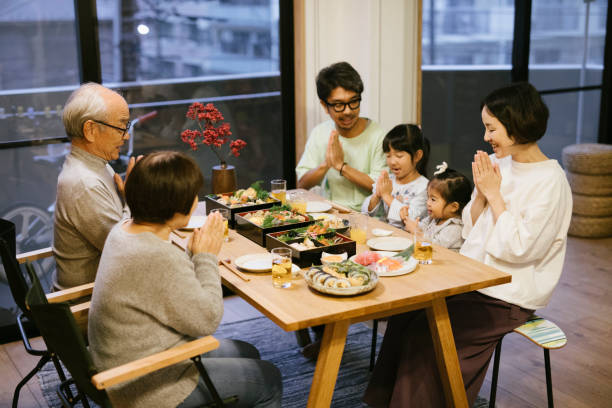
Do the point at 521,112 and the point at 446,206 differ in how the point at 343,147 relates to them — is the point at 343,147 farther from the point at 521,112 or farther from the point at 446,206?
the point at 521,112

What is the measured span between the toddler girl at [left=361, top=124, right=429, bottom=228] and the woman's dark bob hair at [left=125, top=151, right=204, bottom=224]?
145 centimetres

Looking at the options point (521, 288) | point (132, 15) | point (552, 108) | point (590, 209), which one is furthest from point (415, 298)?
point (552, 108)

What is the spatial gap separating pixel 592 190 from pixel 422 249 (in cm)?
313

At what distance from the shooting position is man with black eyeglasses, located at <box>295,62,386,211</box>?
336 cm

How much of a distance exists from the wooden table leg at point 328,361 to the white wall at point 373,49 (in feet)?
7.20

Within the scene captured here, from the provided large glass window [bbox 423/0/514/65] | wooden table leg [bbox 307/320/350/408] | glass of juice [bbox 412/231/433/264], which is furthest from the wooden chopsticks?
large glass window [bbox 423/0/514/65]

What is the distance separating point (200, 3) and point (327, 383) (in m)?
2.57

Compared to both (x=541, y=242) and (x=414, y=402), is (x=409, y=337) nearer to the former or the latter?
(x=414, y=402)

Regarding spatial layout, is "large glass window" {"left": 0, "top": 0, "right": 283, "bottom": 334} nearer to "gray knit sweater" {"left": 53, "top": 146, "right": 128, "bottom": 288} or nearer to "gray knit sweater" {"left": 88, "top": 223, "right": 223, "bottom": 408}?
"gray knit sweater" {"left": 53, "top": 146, "right": 128, "bottom": 288}

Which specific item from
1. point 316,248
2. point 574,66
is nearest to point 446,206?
point 316,248

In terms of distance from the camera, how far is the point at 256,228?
8.52 ft

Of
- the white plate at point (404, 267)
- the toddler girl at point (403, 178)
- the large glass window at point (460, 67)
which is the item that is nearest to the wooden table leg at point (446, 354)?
the white plate at point (404, 267)

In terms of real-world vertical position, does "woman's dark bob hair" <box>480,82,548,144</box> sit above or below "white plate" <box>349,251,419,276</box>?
above

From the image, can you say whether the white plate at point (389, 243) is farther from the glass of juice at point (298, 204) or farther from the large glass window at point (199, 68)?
the large glass window at point (199, 68)
